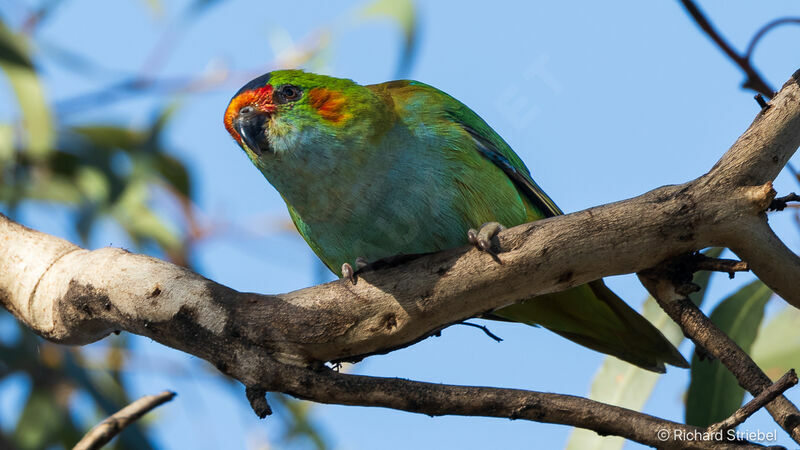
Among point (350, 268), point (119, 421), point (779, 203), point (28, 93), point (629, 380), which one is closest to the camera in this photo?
point (779, 203)

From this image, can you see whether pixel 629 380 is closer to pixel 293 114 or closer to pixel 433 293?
pixel 433 293

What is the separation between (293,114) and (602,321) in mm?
1438

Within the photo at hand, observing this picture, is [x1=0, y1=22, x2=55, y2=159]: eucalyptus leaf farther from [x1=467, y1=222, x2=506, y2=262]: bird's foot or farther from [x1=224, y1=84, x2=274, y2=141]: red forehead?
[x1=467, y1=222, x2=506, y2=262]: bird's foot

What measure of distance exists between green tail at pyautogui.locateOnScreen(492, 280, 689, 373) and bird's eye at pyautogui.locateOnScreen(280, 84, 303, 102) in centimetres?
115

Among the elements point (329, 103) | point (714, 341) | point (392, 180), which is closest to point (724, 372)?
point (714, 341)

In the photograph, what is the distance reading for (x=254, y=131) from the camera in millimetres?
3135

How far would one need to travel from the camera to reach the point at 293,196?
3119 millimetres

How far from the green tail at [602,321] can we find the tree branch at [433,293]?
772 mm

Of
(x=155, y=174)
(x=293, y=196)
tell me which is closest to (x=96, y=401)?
(x=155, y=174)

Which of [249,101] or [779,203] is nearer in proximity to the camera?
[779,203]

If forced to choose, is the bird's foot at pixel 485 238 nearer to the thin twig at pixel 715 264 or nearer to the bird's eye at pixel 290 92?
the thin twig at pixel 715 264

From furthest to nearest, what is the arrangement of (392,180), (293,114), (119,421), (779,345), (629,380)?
(779,345) < (629,380) < (293,114) < (392,180) < (119,421)

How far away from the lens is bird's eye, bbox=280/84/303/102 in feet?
10.5

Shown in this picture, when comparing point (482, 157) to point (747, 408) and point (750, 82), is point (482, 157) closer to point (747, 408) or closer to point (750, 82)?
point (750, 82)
